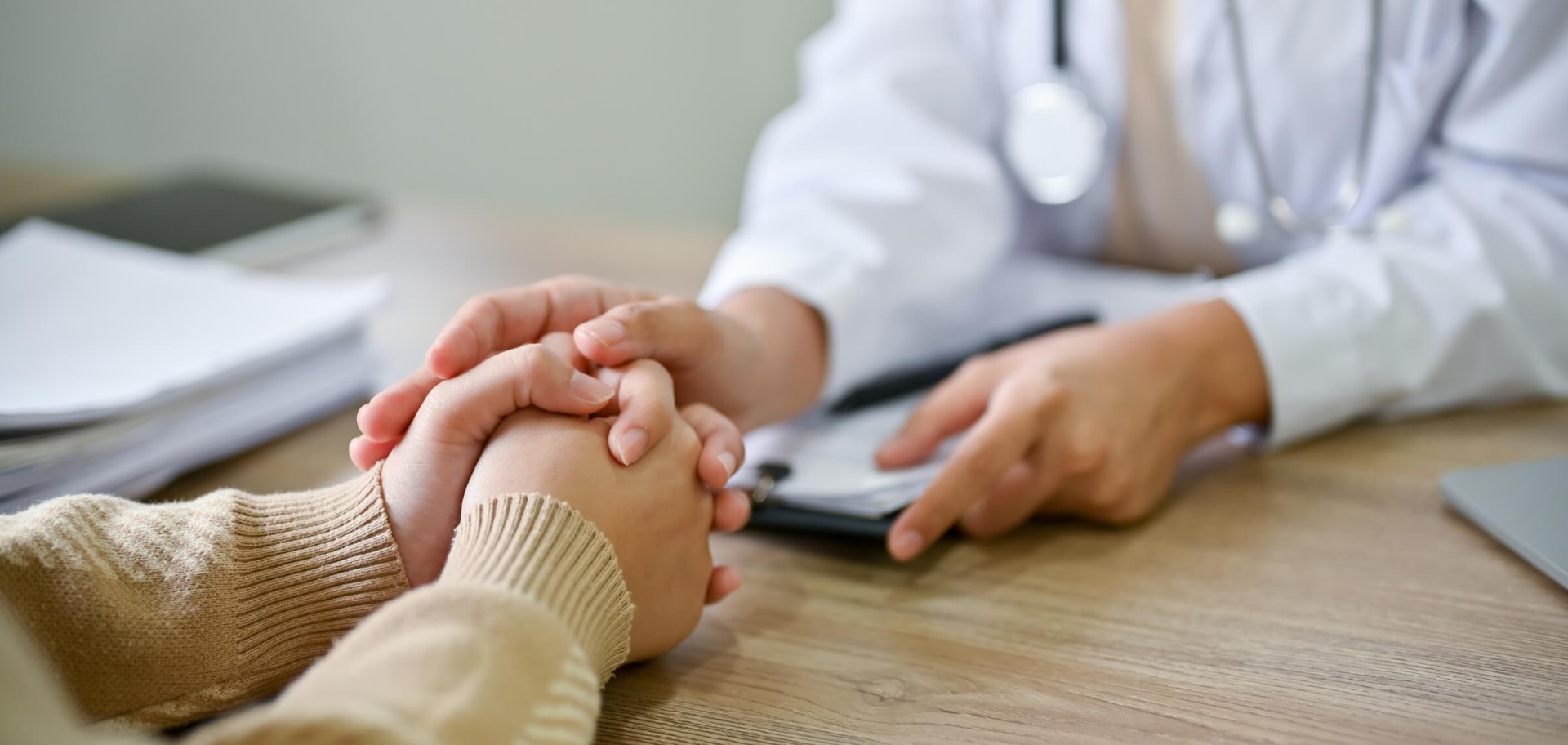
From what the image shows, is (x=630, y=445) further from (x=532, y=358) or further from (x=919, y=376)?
(x=919, y=376)

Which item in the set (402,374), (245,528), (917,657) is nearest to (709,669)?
(917,657)

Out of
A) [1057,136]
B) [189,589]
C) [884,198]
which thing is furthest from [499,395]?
[1057,136]

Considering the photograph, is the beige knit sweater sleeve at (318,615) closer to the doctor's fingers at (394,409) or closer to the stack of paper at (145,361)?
the doctor's fingers at (394,409)

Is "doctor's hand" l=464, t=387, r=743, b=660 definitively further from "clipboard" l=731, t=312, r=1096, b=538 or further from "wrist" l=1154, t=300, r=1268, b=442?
"wrist" l=1154, t=300, r=1268, b=442

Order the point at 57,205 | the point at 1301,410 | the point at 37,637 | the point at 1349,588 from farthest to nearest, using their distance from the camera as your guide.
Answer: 1. the point at 57,205
2. the point at 1301,410
3. the point at 1349,588
4. the point at 37,637

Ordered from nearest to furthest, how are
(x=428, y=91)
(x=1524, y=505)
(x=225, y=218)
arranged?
(x=1524, y=505), (x=225, y=218), (x=428, y=91)

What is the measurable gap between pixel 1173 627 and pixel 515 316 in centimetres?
32

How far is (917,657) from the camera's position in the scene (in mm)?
454

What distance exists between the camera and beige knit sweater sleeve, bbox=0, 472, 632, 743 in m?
0.31

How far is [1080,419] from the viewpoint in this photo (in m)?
0.57

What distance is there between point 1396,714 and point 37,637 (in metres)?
0.49

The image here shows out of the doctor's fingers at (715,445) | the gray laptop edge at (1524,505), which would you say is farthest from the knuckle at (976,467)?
the gray laptop edge at (1524,505)

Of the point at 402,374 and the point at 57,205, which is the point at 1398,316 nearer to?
the point at 402,374

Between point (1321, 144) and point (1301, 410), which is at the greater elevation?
point (1321, 144)
